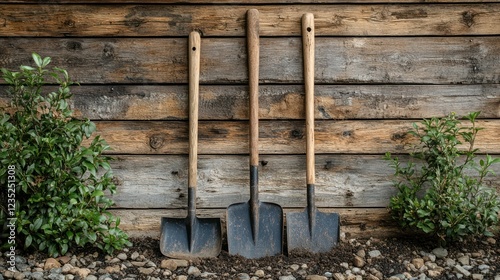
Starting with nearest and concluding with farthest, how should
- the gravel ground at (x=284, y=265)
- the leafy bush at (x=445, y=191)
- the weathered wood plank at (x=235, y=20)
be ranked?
the gravel ground at (x=284, y=265) → the leafy bush at (x=445, y=191) → the weathered wood plank at (x=235, y=20)

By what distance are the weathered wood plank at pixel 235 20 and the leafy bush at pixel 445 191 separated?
1.82ft

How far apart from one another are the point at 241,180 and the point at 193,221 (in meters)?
0.39

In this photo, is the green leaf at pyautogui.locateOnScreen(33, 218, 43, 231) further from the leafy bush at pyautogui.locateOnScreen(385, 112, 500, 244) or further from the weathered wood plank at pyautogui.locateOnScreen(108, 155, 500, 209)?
the leafy bush at pyautogui.locateOnScreen(385, 112, 500, 244)

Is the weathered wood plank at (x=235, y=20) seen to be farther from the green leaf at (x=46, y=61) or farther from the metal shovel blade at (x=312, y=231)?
the metal shovel blade at (x=312, y=231)

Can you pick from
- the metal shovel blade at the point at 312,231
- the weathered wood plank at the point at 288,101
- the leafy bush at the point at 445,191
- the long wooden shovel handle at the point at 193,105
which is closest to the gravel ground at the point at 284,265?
the metal shovel blade at the point at 312,231

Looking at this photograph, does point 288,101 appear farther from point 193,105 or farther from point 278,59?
point 193,105

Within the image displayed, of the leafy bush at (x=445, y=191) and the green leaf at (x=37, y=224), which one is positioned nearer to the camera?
the green leaf at (x=37, y=224)

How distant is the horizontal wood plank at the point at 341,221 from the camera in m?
3.77

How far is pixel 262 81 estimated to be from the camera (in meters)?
3.71

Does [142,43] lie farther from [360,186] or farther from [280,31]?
[360,186]

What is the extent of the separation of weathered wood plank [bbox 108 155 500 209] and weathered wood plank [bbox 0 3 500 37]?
0.73 metres

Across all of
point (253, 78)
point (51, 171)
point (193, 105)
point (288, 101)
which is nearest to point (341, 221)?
point (288, 101)

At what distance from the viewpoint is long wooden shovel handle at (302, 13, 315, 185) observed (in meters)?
3.61

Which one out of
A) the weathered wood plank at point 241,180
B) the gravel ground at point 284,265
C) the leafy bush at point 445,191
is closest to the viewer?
the gravel ground at point 284,265
